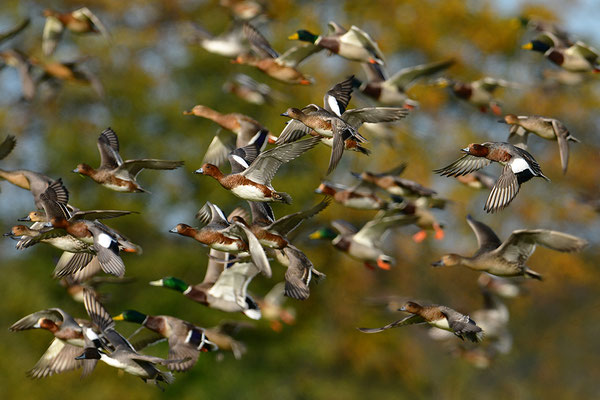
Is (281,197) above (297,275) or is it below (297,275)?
above

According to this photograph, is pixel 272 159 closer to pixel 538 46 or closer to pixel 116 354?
pixel 116 354

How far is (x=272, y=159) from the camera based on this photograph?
7.87 meters

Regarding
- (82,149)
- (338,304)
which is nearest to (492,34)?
(338,304)

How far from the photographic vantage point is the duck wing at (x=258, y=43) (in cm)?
1039

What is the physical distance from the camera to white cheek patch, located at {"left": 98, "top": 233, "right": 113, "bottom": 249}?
721cm

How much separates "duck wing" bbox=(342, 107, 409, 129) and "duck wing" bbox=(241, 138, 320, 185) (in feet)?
1.72

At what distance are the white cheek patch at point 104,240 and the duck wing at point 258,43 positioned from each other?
3.84 metres

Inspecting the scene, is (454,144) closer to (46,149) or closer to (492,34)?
(492,34)

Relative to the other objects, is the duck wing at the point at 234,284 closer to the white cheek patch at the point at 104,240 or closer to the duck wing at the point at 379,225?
the duck wing at the point at 379,225

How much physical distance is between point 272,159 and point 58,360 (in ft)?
9.91

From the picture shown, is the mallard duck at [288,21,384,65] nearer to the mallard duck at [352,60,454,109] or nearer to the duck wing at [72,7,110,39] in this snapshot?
the mallard duck at [352,60,454,109]

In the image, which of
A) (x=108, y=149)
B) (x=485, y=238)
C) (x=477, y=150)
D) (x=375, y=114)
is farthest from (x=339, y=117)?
(x=108, y=149)

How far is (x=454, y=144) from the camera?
100ft

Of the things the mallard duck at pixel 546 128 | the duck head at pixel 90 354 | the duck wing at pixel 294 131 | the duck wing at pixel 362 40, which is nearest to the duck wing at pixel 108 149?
the duck wing at pixel 294 131
